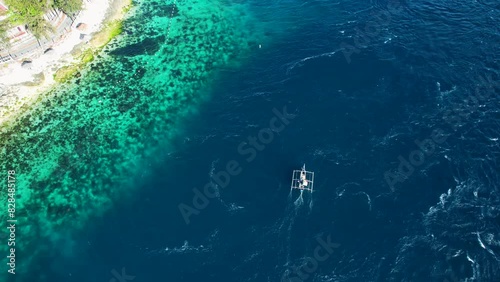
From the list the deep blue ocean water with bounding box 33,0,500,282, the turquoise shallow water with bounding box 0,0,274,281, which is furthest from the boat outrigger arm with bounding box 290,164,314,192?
the turquoise shallow water with bounding box 0,0,274,281

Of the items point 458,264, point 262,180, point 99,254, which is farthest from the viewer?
point 262,180

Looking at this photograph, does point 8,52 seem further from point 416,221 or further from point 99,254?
point 416,221

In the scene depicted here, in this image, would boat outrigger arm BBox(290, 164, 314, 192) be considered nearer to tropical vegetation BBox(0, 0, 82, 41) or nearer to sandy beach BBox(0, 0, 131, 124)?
sandy beach BBox(0, 0, 131, 124)

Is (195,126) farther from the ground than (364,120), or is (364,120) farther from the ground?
(195,126)

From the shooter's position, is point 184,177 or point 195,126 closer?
point 184,177

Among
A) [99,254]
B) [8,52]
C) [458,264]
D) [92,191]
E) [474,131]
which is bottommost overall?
[458,264]

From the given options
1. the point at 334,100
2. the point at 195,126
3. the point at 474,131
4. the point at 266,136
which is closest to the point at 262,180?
the point at 266,136
